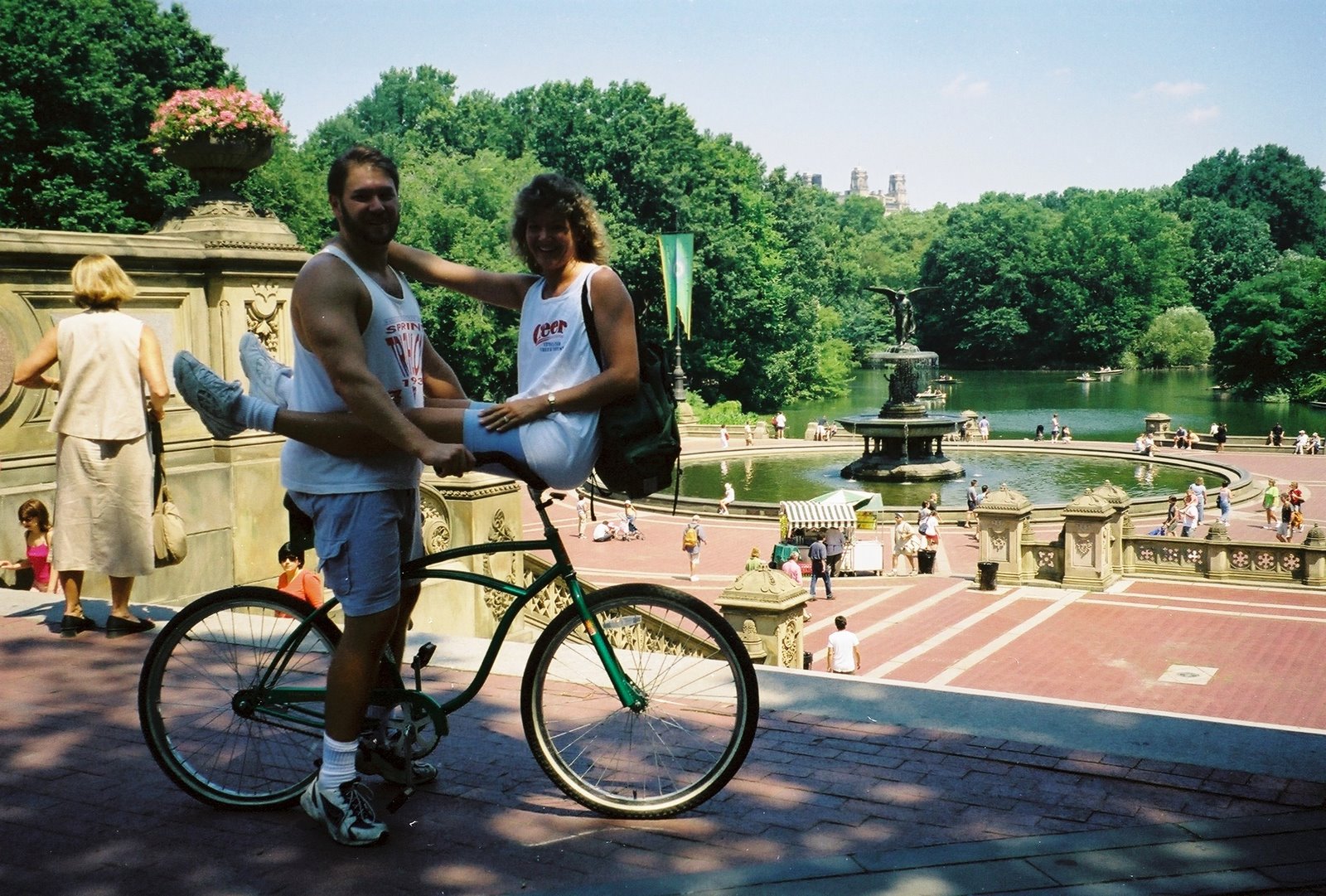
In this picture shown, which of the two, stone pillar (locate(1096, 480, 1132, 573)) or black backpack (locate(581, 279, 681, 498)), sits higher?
black backpack (locate(581, 279, 681, 498))

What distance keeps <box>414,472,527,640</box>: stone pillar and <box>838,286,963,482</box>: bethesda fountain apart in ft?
97.2

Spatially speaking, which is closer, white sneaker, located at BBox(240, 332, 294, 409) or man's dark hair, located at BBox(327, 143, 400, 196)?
man's dark hair, located at BBox(327, 143, 400, 196)

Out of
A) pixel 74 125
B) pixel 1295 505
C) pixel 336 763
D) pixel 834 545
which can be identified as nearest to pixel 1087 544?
pixel 834 545

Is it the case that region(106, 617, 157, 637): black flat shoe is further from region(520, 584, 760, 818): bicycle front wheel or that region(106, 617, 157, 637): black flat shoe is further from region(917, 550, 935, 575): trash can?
region(917, 550, 935, 575): trash can

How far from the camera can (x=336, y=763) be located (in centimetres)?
376

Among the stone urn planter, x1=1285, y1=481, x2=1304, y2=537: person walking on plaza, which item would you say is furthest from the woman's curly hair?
x1=1285, y1=481, x2=1304, y2=537: person walking on plaza

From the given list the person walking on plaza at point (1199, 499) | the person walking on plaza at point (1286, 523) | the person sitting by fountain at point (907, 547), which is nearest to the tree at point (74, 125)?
the person sitting by fountain at point (907, 547)

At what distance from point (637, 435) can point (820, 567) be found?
2052 cm

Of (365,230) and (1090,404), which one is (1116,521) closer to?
(365,230)

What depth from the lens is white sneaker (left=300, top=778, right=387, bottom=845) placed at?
12.1 feet

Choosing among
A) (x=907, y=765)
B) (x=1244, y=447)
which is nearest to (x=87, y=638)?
(x=907, y=765)

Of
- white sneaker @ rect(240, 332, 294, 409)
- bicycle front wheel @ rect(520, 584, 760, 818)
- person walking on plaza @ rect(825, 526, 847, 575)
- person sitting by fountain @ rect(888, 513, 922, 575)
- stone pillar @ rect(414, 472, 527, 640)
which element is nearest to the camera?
bicycle front wheel @ rect(520, 584, 760, 818)

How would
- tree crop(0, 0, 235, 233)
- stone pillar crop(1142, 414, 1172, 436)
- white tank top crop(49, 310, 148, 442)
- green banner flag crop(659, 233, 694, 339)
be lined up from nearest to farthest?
white tank top crop(49, 310, 148, 442)
tree crop(0, 0, 235, 233)
green banner flag crop(659, 233, 694, 339)
stone pillar crop(1142, 414, 1172, 436)

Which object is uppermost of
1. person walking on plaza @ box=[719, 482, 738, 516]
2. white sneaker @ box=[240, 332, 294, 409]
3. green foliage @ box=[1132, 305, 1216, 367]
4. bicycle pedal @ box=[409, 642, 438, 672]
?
green foliage @ box=[1132, 305, 1216, 367]
